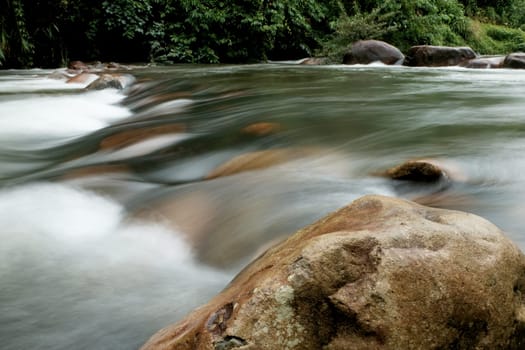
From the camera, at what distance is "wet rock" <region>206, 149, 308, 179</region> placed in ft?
10.6

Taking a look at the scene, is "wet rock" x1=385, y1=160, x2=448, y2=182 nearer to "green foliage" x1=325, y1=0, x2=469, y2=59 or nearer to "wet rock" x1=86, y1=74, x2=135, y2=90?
"wet rock" x1=86, y1=74, x2=135, y2=90

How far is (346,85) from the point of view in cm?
695

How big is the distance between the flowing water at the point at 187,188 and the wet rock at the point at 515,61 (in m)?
5.34

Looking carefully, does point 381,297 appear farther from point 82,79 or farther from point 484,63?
point 484,63

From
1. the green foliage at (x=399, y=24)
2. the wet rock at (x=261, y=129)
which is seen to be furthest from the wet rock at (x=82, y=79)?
the green foliage at (x=399, y=24)

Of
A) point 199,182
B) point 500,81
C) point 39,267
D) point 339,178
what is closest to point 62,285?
point 39,267

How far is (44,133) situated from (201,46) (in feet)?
32.0

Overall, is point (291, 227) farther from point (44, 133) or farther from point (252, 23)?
point (252, 23)

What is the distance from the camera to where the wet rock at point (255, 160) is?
3.22m

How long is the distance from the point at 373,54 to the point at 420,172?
1110 centimetres

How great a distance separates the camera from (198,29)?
554 inches

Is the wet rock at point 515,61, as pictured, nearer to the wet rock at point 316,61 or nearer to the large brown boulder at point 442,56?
the large brown boulder at point 442,56

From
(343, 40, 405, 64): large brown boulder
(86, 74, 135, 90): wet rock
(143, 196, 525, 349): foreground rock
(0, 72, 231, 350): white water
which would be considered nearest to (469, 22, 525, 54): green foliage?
(343, 40, 405, 64): large brown boulder

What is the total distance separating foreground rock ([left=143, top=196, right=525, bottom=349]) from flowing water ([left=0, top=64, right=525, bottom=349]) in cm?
66
